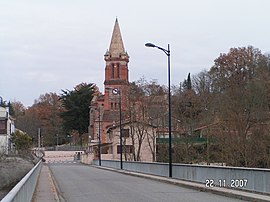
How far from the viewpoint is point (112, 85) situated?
114 meters

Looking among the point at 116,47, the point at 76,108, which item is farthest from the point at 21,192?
the point at 76,108

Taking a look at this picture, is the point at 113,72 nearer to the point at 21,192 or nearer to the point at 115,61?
the point at 115,61

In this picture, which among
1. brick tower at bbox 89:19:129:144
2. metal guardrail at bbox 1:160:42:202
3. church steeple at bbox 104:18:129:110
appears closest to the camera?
metal guardrail at bbox 1:160:42:202

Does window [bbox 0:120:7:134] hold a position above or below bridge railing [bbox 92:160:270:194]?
above

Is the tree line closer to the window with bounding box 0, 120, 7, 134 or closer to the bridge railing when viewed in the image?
the bridge railing

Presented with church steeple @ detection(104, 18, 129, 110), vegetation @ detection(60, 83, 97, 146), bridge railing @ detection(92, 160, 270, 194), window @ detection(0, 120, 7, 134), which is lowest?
bridge railing @ detection(92, 160, 270, 194)

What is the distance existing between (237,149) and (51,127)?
113 m

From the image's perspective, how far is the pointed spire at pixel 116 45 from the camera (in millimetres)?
114375

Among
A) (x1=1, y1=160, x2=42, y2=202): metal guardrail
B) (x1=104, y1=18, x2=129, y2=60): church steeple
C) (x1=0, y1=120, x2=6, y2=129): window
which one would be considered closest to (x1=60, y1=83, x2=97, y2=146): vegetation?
(x1=104, y1=18, x2=129, y2=60): church steeple

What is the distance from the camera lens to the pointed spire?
375 ft

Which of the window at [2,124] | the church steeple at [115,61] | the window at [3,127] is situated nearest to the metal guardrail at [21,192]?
the window at [3,127]

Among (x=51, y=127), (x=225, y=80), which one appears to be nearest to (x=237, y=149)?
(x=225, y=80)

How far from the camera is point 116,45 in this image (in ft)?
376

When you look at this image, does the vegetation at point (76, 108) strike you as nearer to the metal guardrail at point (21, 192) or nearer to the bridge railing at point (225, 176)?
the bridge railing at point (225, 176)
